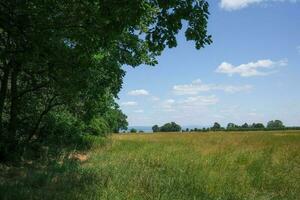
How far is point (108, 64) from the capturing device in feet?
59.2

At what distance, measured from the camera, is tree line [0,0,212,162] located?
25.0 ft

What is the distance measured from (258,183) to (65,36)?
6964 millimetres

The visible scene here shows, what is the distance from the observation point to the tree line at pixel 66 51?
7.62 m

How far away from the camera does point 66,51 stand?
11.3 meters

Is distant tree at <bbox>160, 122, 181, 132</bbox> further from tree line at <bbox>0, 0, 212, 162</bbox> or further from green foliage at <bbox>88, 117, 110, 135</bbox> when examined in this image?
tree line at <bbox>0, 0, 212, 162</bbox>

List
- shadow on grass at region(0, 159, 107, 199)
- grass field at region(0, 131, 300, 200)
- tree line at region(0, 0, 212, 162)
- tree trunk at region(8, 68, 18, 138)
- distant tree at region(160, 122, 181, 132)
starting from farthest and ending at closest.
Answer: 1. distant tree at region(160, 122, 181, 132)
2. tree trunk at region(8, 68, 18, 138)
3. grass field at region(0, 131, 300, 200)
4. shadow on grass at region(0, 159, 107, 199)
5. tree line at region(0, 0, 212, 162)

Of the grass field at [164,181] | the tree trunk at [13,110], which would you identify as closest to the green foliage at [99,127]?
the grass field at [164,181]

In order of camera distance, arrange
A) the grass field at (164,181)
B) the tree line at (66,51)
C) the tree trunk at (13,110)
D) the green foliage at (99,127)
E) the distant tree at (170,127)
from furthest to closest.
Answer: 1. the distant tree at (170,127)
2. the green foliage at (99,127)
3. the tree trunk at (13,110)
4. the grass field at (164,181)
5. the tree line at (66,51)

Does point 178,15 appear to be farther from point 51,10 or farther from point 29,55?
point 29,55

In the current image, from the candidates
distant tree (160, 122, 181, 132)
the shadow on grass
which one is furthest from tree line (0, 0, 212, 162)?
distant tree (160, 122, 181, 132)

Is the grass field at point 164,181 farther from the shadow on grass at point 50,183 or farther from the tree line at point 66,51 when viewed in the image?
the tree line at point 66,51

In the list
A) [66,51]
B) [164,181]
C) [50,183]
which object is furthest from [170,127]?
[66,51]

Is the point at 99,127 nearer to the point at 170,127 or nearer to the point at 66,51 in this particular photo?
the point at 66,51

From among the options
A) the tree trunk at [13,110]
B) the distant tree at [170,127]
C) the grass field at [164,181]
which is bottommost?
the grass field at [164,181]
